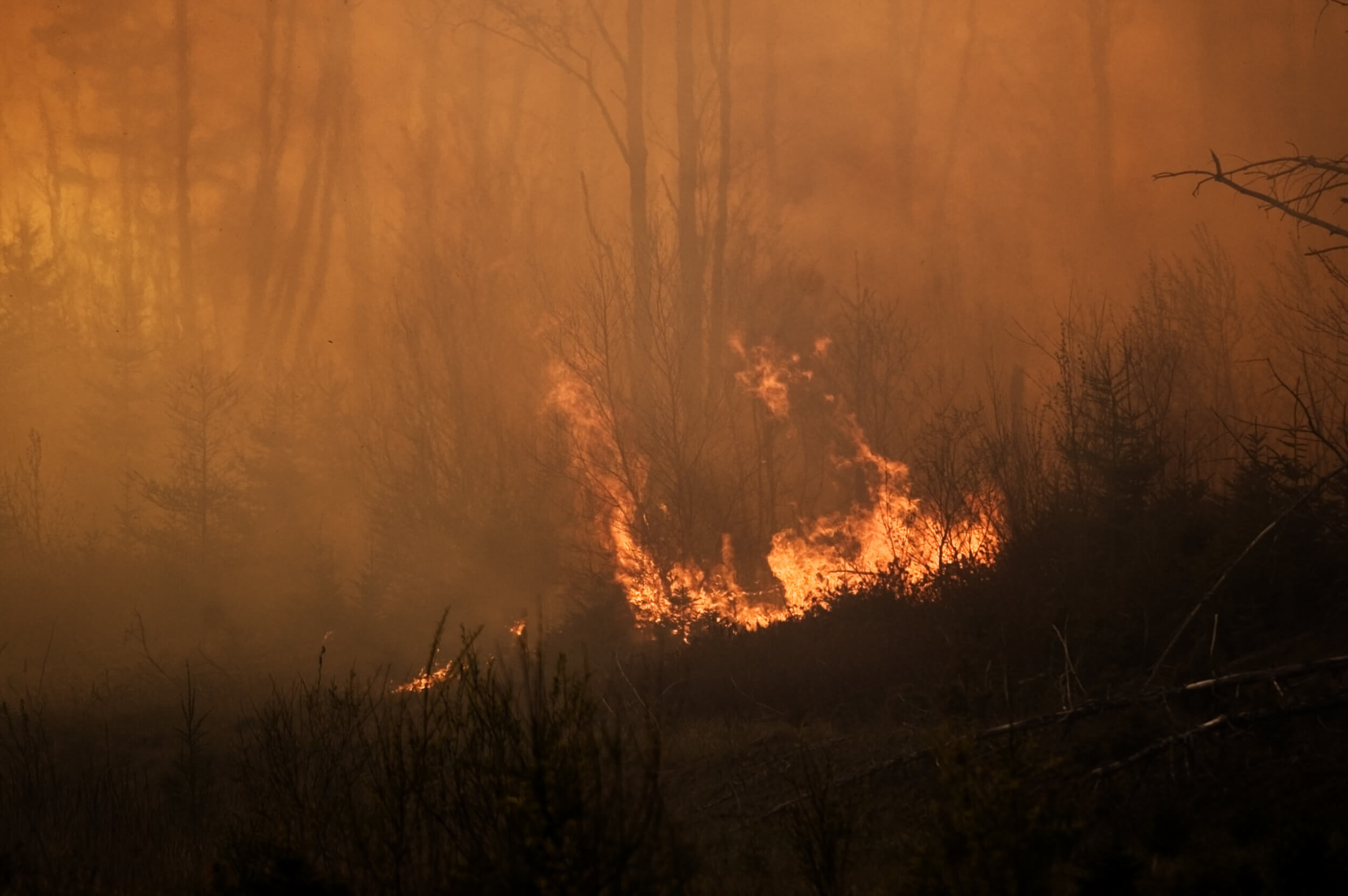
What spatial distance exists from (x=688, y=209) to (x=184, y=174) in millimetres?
19070

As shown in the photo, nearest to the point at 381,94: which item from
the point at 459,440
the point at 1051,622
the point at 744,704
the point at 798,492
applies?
the point at 459,440

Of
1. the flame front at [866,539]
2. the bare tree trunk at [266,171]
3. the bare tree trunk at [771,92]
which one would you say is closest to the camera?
the flame front at [866,539]

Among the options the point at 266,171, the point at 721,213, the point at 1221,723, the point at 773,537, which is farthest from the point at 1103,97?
the point at 266,171

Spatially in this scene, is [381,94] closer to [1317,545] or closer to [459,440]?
[459,440]

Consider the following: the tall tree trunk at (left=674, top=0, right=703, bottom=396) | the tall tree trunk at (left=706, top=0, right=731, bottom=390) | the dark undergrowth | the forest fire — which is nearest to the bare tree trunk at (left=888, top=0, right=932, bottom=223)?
the tall tree trunk at (left=706, top=0, right=731, bottom=390)

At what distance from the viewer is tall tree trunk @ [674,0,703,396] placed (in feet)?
80.1

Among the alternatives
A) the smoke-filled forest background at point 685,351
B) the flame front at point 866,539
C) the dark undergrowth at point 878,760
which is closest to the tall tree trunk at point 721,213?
the smoke-filled forest background at point 685,351

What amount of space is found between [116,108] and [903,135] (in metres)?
25.6

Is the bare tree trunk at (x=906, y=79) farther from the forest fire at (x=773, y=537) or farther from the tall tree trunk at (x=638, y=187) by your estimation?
the tall tree trunk at (x=638, y=187)

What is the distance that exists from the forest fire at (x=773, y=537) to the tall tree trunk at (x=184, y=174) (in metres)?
16.7

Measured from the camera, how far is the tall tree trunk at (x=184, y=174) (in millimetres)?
34094

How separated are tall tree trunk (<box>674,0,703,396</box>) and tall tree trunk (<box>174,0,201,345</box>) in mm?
17692

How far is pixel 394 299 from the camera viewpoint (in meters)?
31.4

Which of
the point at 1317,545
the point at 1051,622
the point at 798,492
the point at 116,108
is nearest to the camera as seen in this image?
the point at 1317,545
